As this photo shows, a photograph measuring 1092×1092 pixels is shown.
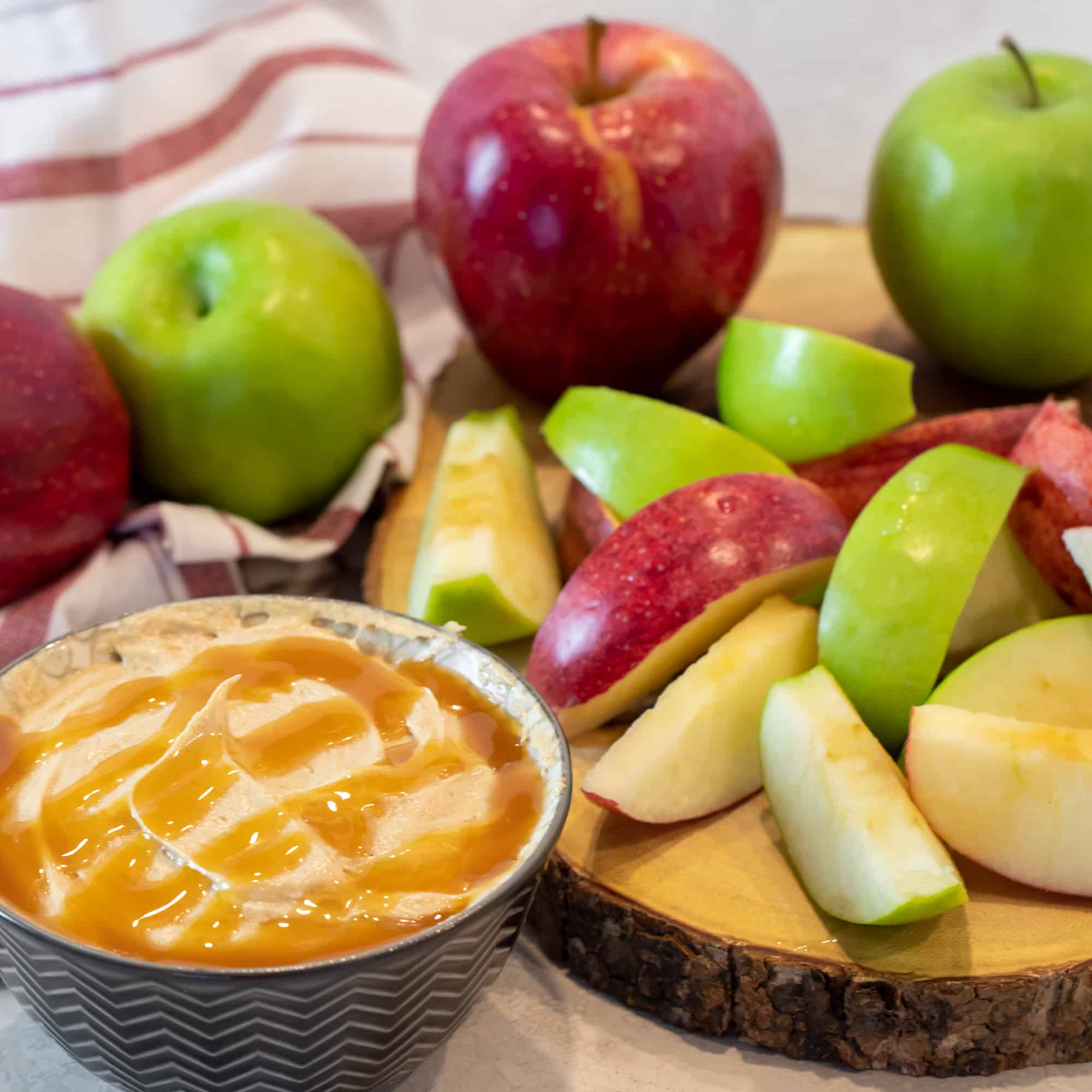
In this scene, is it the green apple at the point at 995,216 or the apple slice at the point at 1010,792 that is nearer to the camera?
the apple slice at the point at 1010,792

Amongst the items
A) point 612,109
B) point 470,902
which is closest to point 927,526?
point 470,902

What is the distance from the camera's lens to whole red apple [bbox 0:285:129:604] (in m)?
1.12

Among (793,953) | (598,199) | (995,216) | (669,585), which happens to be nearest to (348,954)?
(793,953)

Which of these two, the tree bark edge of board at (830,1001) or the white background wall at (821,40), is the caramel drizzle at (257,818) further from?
the white background wall at (821,40)

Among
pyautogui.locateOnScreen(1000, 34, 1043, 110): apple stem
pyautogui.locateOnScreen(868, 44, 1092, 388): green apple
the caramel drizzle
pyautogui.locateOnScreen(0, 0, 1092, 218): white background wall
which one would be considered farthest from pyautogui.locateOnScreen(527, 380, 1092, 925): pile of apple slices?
pyautogui.locateOnScreen(0, 0, 1092, 218): white background wall

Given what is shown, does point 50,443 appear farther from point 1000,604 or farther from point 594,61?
point 1000,604

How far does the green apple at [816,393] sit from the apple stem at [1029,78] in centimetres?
45

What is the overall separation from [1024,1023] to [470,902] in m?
0.39

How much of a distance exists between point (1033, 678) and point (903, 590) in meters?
0.12

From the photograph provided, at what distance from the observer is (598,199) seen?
51.5 inches

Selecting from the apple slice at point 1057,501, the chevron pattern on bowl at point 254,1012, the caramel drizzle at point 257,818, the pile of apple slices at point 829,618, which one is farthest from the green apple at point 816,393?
the chevron pattern on bowl at point 254,1012

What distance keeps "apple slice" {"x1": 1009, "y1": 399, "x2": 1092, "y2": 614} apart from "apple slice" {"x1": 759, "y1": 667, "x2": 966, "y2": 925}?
0.24 meters

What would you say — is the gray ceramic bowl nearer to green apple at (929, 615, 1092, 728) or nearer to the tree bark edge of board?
the tree bark edge of board

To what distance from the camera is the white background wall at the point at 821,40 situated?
8.52ft
